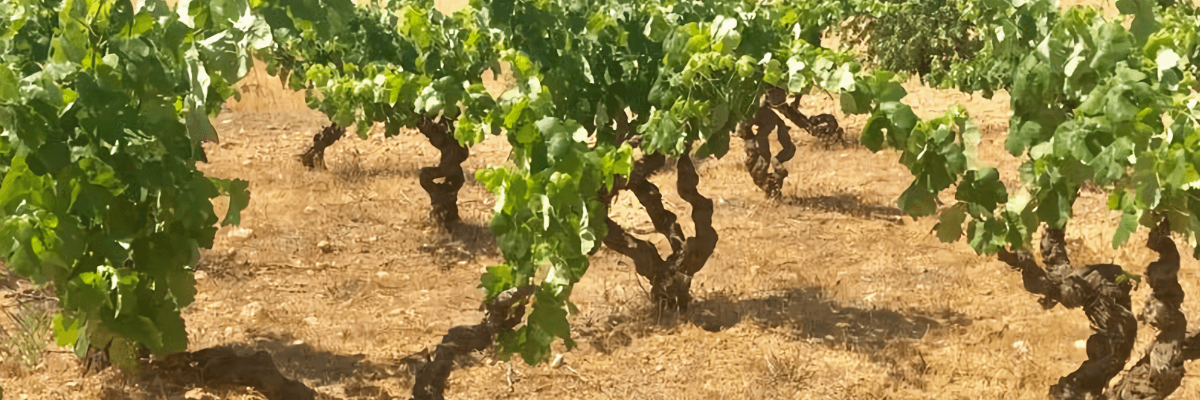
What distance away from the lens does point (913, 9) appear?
17562 mm

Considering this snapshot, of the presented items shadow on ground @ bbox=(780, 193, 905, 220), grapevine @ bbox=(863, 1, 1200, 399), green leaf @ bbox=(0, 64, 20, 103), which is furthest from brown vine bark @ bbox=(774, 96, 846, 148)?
green leaf @ bbox=(0, 64, 20, 103)

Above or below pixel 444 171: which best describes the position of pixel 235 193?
above

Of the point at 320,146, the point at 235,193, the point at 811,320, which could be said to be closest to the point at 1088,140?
the point at 811,320

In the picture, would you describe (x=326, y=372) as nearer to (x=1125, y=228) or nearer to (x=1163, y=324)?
(x=1125, y=228)

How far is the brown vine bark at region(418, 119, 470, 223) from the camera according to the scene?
9680 mm

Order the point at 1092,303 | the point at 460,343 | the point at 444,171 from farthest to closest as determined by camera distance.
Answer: the point at 444,171 < the point at 1092,303 < the point at 460,343

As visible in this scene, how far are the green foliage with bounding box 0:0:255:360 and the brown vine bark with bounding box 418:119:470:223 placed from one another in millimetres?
4892

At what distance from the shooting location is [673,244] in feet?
24.6

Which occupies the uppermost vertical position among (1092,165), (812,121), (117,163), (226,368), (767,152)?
(117,163)

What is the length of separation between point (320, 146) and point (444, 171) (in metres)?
3.07

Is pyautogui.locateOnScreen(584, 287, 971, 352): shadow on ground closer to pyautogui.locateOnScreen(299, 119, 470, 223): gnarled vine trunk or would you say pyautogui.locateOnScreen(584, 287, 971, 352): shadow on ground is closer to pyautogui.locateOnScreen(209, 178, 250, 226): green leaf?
pyautogui.locateOnScreen(299, 119, 470, 223): gnarled vine trunk

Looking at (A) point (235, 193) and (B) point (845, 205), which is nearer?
(A) point (235, 193)

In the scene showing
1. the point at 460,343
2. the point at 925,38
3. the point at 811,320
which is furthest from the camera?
the point at 925,38

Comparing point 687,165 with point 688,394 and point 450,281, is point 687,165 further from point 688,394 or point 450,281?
point 450,281
